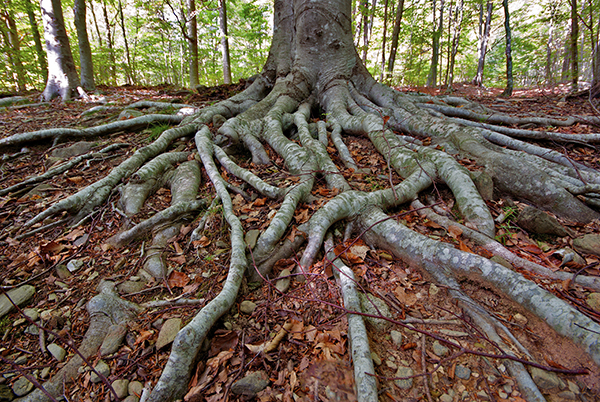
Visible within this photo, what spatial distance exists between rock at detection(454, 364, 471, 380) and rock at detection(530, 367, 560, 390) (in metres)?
0.34

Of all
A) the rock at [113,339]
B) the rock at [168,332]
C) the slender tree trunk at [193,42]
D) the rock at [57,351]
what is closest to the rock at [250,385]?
the rock at [168,332]

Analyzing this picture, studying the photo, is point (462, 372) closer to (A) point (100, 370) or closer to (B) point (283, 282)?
(B) point (283, 282)

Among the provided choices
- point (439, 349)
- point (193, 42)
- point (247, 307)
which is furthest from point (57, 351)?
point (193, 42)

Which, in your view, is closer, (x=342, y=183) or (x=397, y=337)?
(x=397, y=337)

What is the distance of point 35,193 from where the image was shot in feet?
10.9

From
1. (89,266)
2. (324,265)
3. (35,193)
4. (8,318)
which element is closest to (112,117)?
(35,193)

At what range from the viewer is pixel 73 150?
161 inches

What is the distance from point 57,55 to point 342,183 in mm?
8375

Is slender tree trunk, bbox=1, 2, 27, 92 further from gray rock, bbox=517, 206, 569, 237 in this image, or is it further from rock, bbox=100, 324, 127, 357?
gray rock, bbox=517, 206, 569, 237

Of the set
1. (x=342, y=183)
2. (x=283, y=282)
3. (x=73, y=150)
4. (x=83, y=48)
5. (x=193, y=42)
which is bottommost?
(x=283, y=282)

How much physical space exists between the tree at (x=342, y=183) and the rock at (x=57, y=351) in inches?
5.3

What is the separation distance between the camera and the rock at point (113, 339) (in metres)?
1.88

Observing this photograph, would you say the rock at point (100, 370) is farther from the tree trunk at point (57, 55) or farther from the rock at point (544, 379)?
the tree trunk at point (57, 55)

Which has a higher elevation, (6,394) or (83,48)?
(83,48)
